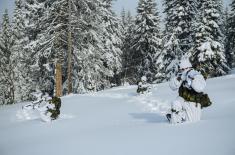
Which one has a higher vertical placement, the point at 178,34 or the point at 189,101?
the point at 178,34

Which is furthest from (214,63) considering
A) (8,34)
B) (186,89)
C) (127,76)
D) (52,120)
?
(8,34)

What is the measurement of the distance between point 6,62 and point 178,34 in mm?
24817

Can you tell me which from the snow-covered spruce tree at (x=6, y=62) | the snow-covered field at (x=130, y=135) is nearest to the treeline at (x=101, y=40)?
the snow-covered field at (x=130, y=135)

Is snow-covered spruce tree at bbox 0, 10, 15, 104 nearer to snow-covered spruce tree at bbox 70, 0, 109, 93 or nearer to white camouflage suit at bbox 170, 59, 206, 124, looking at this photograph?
snow-covered spruce tree at bbox 70, 0, 109, 93

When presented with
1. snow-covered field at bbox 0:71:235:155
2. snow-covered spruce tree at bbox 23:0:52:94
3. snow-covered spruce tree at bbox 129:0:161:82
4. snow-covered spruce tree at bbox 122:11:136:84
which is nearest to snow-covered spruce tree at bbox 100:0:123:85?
snow-covered spruce tree at bbox 129:0:161:82

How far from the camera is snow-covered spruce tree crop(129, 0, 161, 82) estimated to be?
34.5 m

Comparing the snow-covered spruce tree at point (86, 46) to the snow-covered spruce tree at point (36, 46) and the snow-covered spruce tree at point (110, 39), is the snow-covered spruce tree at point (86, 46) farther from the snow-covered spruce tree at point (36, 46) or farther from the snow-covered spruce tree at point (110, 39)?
the snow-covered spruce tree at point (110, 39)

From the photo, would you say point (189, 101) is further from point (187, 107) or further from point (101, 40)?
point (101, 40)

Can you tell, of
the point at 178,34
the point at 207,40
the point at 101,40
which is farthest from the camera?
the point at 178,34

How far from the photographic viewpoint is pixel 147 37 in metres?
34.5

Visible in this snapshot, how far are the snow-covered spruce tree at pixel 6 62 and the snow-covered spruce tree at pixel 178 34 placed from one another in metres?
22.5

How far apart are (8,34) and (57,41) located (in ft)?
78.5

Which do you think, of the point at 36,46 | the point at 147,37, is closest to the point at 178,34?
the point at 147,37

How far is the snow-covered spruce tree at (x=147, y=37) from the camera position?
3450 cm
